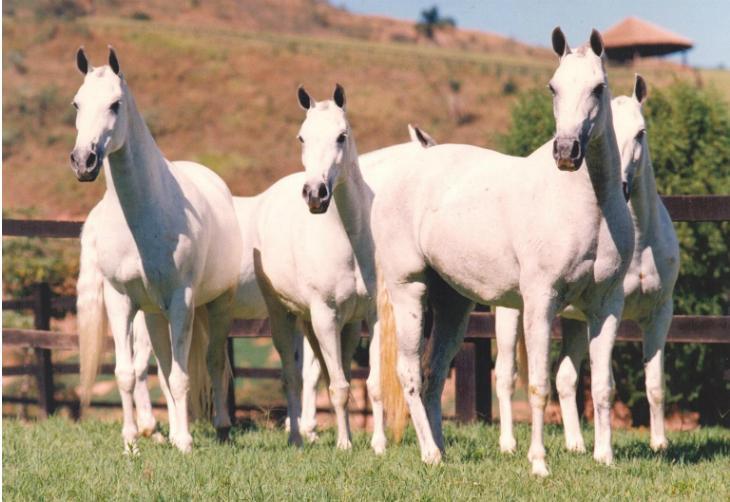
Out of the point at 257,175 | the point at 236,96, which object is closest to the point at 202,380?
the point at 257,175

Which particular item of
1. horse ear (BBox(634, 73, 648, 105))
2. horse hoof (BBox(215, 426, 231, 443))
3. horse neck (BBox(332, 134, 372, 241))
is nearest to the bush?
horse ear (BBox(634, 73, 648, 105))

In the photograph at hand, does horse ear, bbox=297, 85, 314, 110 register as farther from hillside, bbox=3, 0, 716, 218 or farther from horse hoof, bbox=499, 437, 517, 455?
hillside, bbox=3, 0, 716, 218

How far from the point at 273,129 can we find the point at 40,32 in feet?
55.6

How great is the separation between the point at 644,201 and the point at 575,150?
1.71m

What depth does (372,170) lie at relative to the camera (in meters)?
8.54

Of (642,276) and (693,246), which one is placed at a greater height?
(642,276)

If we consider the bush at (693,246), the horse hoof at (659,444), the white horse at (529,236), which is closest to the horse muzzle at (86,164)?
the white horse at (529,236)

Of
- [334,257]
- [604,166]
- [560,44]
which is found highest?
[560,44]

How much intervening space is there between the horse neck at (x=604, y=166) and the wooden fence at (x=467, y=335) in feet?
7.55

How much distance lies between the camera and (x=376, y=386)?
24.7 feet

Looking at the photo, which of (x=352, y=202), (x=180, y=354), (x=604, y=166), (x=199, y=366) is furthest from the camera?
(x=199, y=366)

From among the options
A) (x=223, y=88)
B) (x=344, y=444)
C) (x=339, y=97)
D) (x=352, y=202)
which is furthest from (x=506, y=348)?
(x=223, y=88)

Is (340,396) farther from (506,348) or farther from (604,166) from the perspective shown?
(604,166)

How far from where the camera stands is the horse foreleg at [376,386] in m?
7.39
